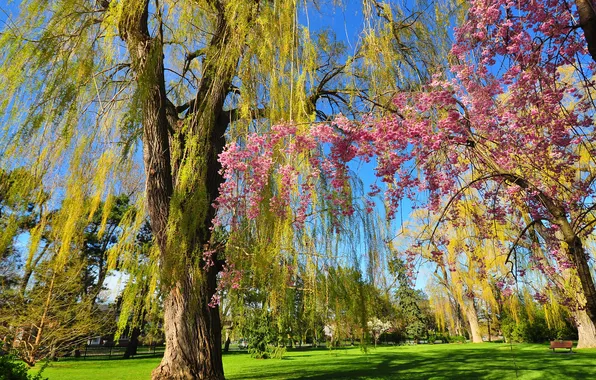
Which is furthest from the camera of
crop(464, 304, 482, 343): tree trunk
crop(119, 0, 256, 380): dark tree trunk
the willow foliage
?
crop(464, 304, 482, 343): tree trunk

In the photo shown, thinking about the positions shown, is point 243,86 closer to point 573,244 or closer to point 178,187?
point 178,187

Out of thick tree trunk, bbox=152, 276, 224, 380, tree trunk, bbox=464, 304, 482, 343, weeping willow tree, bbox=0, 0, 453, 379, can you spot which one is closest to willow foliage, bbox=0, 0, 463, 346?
weeping willow tree, bbox=0, 0, 453, 379

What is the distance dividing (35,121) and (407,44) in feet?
9.83

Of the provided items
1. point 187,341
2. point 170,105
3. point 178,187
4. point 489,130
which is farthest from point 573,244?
point 170,105

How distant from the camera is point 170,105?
14.9ft

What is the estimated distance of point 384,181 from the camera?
234 cm

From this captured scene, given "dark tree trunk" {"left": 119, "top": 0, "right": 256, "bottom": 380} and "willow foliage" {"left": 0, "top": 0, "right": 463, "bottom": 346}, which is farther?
"dark tree trunk" {"left": 119, "top": 0, "right": 256, "bottom": 380}

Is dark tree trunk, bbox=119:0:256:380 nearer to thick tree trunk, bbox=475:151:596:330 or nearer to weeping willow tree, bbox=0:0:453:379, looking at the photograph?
weeping willow tree, bbox=0:0:453:379

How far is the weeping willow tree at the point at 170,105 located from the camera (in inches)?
102

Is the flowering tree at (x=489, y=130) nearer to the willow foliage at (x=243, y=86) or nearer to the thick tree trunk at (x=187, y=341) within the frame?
the willow foliage at (x=243, y=86)

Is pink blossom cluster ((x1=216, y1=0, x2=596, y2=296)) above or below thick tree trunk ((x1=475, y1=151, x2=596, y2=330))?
above

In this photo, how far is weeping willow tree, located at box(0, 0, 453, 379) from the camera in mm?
2582

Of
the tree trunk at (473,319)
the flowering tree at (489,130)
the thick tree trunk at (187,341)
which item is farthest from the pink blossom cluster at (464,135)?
the tree trunk at (473,319)

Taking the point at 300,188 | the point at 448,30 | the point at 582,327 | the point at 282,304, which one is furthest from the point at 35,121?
the point at 582,327
